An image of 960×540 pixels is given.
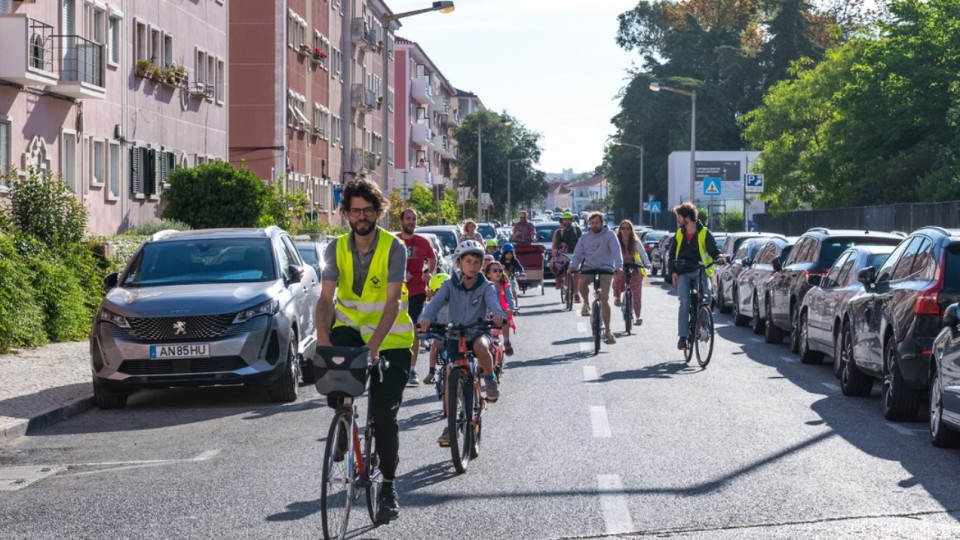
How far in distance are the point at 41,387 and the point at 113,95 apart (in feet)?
67.0

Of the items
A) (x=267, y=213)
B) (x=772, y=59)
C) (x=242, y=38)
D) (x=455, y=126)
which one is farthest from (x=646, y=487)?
(x=455, y=126)

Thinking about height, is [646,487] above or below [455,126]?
below

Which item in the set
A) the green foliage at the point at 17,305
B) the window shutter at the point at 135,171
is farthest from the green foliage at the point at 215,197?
the green foliage at the point at 17,305

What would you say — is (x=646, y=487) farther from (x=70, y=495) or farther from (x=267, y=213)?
(x=267, y=213)

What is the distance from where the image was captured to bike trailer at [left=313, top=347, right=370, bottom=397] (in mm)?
7070

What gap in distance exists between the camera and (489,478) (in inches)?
365

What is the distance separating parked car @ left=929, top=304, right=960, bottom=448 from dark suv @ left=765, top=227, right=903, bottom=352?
26.8ft

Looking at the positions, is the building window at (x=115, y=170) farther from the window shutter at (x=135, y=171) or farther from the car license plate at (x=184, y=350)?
the car license plate at (x=184, y=350)

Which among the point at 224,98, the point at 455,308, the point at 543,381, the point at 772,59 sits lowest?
the point at 543,381

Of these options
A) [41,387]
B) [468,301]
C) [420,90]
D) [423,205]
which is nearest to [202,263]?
[41,387]

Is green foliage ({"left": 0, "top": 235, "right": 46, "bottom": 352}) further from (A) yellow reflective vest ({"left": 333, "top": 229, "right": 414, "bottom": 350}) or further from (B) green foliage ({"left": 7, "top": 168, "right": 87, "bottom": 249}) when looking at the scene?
(A) yellow reflective vest ({"left": 333, "top": 229, "right": 414, "bottom": 350})

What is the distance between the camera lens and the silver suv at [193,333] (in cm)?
1360

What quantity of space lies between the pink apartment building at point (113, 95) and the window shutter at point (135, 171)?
0.02 m

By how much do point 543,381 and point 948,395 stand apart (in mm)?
5886
